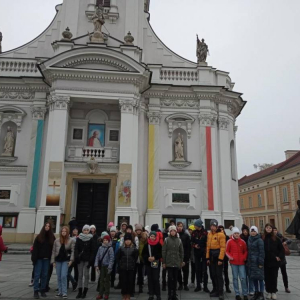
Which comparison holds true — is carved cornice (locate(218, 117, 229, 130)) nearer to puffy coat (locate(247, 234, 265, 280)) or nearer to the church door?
the church door

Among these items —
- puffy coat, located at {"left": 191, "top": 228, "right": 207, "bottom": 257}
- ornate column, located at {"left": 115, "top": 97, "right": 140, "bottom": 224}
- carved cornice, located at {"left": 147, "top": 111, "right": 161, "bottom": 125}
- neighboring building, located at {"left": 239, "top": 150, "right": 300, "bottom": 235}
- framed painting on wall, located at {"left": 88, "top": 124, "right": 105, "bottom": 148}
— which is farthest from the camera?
neighboring building, located at {"left": 239, "top": 150, "right": 300, "bottom": 235}

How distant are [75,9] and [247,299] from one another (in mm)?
20053

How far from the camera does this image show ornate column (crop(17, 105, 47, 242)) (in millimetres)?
16678

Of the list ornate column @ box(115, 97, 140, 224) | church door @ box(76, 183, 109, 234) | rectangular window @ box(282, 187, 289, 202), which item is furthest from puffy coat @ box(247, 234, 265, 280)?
rectangular window @ box(282, 187, 289, 202)

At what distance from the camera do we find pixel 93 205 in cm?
1817

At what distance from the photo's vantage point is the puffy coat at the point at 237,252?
7.08 meters

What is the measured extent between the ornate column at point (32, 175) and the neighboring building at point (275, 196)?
24923mm

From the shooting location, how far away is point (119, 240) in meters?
8.34

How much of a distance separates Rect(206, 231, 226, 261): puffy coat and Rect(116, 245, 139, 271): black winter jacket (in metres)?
1.82

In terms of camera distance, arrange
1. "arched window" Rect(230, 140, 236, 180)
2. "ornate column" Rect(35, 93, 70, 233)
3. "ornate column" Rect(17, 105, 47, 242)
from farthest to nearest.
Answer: "arched window" Rect(230, 140, 236, 180), "ornate column" Rect(17, 105, 47, 242), "ornate column" Rect(35, 93, 70, 233)

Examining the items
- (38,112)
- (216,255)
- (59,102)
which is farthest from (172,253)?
(38,112)

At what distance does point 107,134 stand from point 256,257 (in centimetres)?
1358

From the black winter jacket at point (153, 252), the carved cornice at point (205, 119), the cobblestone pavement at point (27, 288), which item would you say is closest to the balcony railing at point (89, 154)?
the carved cornice at point (205, 119)

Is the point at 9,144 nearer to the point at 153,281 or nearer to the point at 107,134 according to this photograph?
the point at 107,134
